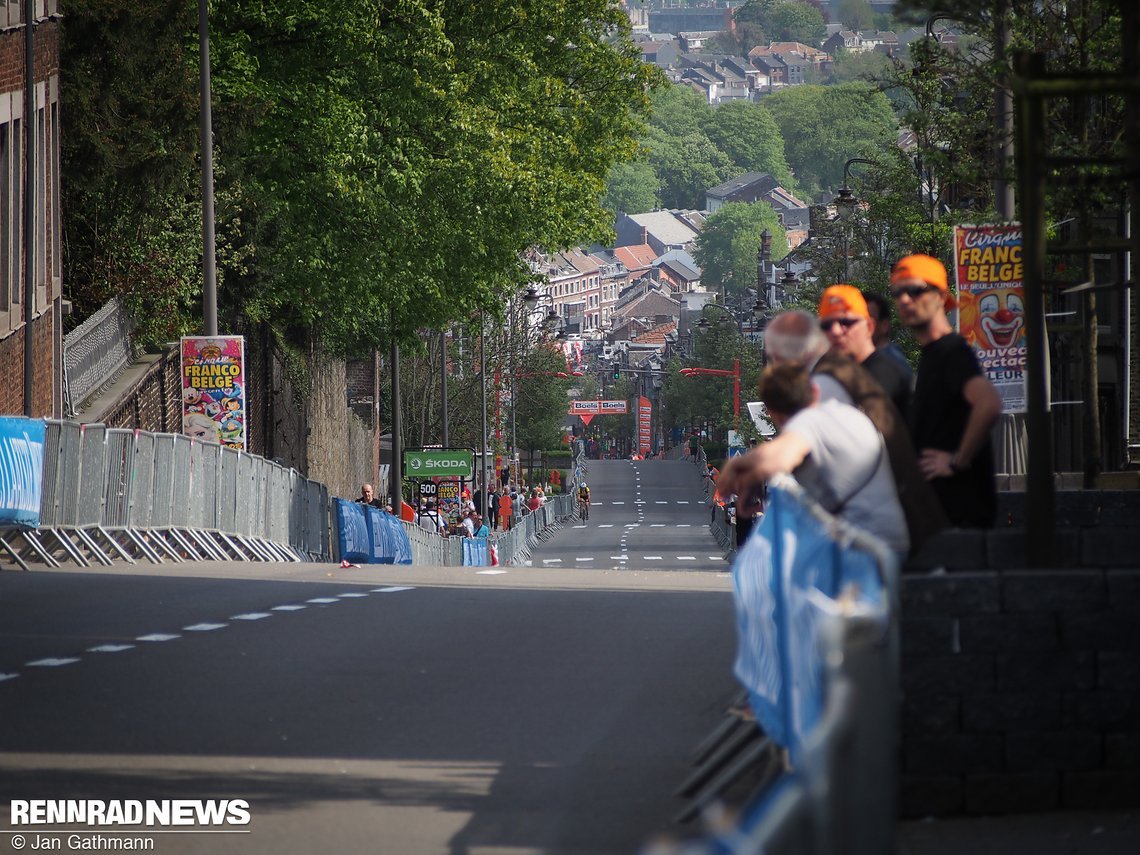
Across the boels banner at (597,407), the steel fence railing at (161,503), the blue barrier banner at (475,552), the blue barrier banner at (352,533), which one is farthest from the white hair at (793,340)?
the boels banner at (597,407)

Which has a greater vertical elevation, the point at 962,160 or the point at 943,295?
the point at 962,160

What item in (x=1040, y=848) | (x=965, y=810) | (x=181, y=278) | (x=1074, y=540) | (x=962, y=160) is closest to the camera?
(x=1040, y=848)

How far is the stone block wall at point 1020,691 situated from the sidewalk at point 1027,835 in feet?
0.30

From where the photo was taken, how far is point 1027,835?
24.8 feet

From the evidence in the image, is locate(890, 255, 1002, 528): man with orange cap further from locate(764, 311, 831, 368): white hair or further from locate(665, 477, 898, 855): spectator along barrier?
Result: locate(764, 311, 831, 368): white hair

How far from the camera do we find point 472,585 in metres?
20.8

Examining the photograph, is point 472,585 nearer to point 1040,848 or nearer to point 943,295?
point 943,295

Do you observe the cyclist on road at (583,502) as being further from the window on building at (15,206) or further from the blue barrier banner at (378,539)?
the window on building at (15,206)

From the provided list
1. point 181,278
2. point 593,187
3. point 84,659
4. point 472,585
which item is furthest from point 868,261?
point 84,659

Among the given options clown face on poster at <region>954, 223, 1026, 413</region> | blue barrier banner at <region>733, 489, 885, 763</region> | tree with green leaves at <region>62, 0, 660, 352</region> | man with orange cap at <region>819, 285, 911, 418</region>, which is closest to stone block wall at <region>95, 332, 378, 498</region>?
tree with green leaves at <region>62, 0, 660, 352</region>

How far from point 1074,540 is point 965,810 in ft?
4.97

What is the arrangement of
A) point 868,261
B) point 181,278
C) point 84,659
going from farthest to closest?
1. point 868,261
2. point 181,278
3. point 84,659

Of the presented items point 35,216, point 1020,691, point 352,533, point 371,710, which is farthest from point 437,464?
point 1020,691

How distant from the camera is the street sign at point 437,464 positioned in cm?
5312
